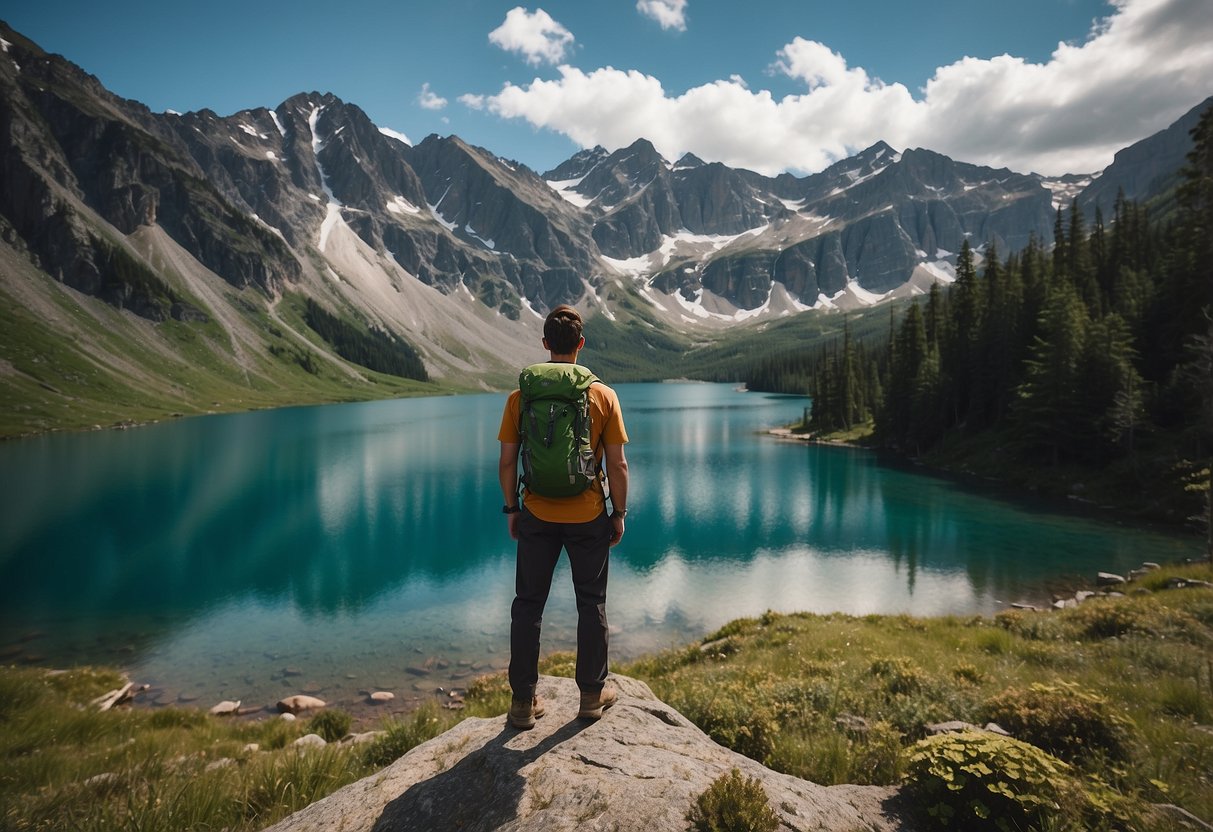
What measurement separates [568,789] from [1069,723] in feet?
18.7

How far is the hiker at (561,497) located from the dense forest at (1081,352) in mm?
24179

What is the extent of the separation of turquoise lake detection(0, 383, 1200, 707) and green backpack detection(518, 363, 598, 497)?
16878 millimetres

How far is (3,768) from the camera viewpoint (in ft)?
23.1

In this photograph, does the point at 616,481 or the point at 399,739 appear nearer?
the point at 616,481

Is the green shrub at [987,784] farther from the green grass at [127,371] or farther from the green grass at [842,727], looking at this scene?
the green grass at [127,371]

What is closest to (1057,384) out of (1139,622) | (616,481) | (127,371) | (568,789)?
(1139,622)

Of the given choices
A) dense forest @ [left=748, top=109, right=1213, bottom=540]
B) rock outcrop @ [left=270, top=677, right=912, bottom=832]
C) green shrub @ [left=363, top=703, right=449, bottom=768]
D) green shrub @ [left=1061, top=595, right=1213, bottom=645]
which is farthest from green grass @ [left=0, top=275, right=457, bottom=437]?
dense forest @ [left=748, top=109, right=1213, bottom=540]

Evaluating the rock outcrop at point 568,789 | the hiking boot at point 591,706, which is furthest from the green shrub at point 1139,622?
the hiking boot at point 591,706

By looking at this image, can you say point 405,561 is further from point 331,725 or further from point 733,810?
point 733,810

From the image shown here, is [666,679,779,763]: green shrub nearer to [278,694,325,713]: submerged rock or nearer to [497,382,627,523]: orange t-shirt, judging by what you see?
[497,382,627,523]: orange t-shirt

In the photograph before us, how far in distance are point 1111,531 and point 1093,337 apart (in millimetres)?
19556

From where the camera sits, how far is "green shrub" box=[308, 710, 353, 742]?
13.1 metres

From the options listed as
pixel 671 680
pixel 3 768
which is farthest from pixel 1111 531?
pixel 3 768

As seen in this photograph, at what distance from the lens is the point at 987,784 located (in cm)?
449
